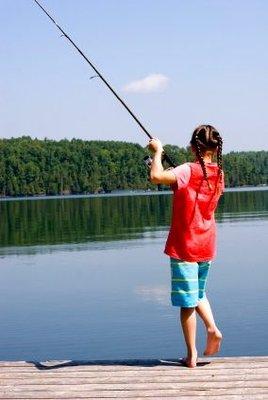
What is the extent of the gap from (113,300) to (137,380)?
13.9 metres

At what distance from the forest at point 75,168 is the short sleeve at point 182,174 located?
5510 inches

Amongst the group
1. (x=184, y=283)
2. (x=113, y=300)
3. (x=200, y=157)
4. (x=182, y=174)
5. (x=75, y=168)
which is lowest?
(x=113, y=300)

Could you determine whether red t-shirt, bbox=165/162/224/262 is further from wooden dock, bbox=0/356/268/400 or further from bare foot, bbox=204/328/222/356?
wooden dock, bbox=0/356/268/400

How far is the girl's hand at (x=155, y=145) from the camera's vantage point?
5.02 metres

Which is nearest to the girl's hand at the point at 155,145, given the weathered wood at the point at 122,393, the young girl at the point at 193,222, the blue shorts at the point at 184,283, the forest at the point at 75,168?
the young girl at the point at 193,222

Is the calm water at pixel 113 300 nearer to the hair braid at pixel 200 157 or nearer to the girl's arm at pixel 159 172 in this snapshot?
the hair braid at pixel 200 157

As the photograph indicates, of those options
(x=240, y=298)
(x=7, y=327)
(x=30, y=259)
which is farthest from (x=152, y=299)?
(x=30, y=259)

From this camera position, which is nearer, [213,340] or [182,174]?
[182,174]

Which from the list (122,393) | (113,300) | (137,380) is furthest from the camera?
(113,300)

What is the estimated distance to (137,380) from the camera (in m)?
4.76

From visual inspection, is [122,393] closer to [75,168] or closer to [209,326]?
[209,326]

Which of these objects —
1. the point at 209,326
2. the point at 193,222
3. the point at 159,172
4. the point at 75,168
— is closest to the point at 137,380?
the point at 209,326

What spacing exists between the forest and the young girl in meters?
140

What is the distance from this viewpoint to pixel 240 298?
1777cm
